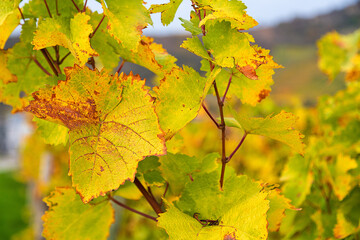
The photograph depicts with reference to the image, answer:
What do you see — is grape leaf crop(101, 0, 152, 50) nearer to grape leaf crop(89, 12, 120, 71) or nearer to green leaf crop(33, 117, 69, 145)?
grape leaf crop(89, 12, 120, 71)

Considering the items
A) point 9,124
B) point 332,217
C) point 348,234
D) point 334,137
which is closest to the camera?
point 348,234

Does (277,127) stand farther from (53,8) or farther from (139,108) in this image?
(53,8)

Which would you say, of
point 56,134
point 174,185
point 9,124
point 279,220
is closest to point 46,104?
point 56,134

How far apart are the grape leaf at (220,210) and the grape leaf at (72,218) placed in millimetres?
198

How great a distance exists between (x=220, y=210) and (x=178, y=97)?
7.6 inches

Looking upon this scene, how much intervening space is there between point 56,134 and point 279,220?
427mm

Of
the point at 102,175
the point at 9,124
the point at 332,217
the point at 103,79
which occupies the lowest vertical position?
the point at 9,124

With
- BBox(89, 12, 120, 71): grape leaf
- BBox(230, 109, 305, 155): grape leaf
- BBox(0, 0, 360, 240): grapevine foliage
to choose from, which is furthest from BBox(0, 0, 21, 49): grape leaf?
BBox(230, 109, 305, 155): grape leaf

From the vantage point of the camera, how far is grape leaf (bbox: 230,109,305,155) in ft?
2.00

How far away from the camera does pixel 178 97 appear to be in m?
0.56

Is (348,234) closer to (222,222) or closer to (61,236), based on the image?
(222,222)

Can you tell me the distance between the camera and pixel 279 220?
0.68 meters

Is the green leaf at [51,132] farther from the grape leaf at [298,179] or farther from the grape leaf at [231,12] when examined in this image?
the grape leaf at [298,179]

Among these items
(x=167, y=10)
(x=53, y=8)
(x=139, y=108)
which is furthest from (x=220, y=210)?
(x=53, y=8)
